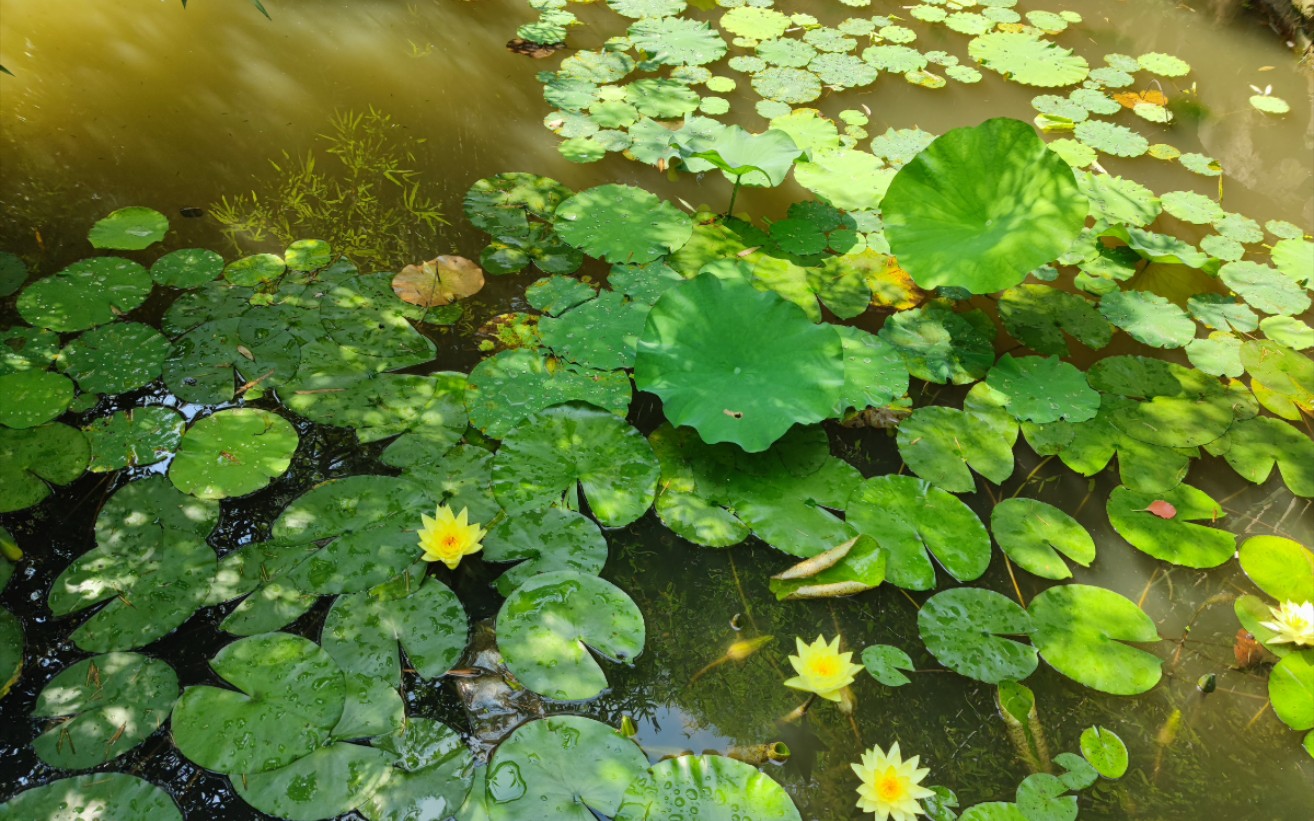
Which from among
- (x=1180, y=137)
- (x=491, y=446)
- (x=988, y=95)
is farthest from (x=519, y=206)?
(x=1180, y=137)

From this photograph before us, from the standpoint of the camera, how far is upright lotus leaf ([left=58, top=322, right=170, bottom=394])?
7.91 feet

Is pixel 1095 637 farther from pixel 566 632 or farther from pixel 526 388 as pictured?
pixel 526 388

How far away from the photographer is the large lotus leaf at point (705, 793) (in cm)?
170

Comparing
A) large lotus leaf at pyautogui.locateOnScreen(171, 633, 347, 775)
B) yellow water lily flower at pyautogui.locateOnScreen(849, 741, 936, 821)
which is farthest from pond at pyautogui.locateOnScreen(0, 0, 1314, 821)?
yellow water lily flower at pyautogui.locateOnScreen(849, 741, 936, 821)

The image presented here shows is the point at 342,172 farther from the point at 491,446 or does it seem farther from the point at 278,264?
the point at 491,446

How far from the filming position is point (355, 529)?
213cm

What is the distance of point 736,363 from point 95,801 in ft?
6.18

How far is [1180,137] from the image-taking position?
4.12 m

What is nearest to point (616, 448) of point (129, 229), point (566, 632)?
point (566, 632)

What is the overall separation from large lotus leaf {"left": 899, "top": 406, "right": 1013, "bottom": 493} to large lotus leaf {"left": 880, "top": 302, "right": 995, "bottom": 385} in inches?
6.8

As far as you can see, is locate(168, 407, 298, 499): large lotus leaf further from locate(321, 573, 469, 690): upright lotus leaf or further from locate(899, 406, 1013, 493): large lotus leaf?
locate(899, 406, 1013, 493): large lotus leaf

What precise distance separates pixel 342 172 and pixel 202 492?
1.72m

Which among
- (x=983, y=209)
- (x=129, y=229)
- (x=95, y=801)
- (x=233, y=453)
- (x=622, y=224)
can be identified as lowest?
(x=95, y=801)

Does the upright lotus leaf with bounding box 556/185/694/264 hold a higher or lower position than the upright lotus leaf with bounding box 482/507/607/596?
higher
